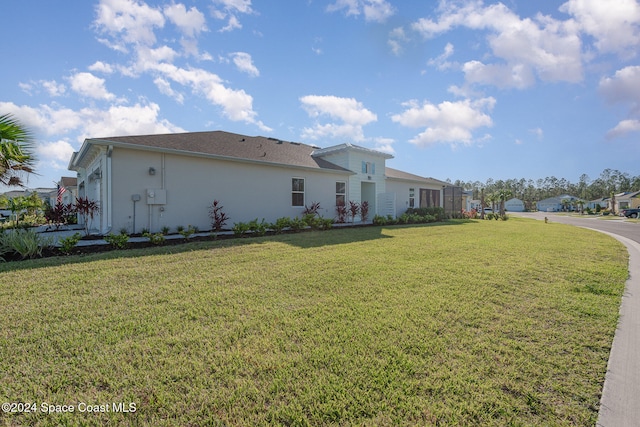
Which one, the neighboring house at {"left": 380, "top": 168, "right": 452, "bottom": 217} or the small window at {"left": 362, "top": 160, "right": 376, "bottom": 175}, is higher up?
the small window at {"left": 362, "top": 160, "right": 376, "bottom": 175}

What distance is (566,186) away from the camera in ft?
305

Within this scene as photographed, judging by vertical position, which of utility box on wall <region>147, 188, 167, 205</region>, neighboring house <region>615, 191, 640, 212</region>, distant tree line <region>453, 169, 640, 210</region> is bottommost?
utility box on wall <region>147, 188, 167, 205</region>

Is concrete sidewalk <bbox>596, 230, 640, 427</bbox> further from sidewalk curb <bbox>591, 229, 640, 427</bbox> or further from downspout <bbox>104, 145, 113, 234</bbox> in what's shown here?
downspout <bbox>104, 145, 113, 234</bbox>

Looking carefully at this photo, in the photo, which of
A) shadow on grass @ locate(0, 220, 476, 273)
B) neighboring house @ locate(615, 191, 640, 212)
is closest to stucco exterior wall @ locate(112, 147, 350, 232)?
shadow on grass @ locate(0, 220, 476, 273)

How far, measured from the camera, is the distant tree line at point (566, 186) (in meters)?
81.2

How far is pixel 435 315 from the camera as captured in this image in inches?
130

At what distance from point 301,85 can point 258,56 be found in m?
2.95

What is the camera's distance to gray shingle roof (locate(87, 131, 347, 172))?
31.3ft

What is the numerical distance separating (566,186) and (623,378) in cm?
12094

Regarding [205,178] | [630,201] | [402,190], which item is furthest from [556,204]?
[205,178]

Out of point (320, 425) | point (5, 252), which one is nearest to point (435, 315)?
point (320, 425)

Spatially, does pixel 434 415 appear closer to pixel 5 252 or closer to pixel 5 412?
pixel 5 412

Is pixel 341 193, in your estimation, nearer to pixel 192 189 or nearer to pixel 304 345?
pixel 192 189

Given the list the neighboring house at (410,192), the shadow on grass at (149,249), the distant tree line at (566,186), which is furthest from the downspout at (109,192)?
the distant tree line at (566,186)
